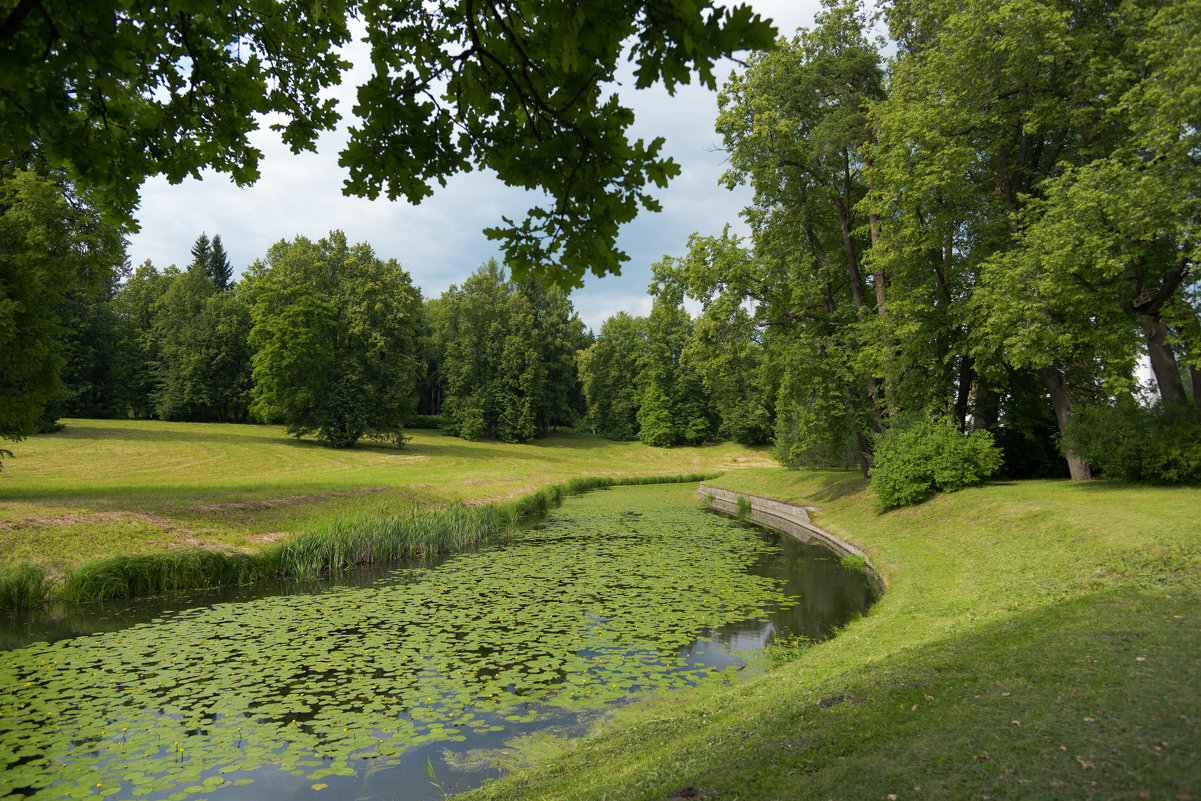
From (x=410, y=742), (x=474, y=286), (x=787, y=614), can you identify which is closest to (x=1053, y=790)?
(x=410, y=742)

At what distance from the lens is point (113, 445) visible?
30.3m

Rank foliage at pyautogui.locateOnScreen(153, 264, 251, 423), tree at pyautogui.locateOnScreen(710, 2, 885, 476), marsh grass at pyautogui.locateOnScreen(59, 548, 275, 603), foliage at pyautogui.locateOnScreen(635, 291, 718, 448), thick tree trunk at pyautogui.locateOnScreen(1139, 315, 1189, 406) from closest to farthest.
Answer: marsh grass at pyautogui.locateOnScreen(59, 548, 275, 603) → thick tree trunk at pyautogui.locateOnScreen(1139, 315, 1189, 406) → tree at pyautogui.locateOnScreen(710, 2, 885, 476) → foliage at pyautogui.locateOnScreen(153, 264, 251, 423) → foliage at pyautogui.locateOnScreen(635, 291, 718, 448)

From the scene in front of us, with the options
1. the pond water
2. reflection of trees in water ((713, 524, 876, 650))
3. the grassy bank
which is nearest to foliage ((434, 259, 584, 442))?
the grassy bank

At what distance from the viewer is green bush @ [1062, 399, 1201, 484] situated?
13188mm

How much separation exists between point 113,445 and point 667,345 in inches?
2051

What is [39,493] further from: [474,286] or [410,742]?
[474,286]

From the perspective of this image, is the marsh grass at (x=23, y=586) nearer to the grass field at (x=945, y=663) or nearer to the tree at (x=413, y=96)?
the grass field at (x=945, y=663)

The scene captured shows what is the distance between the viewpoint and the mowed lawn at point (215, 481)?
13750 mm

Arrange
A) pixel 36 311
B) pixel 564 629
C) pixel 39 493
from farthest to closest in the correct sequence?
1. pixel 39 493
2. pixel 36 311
3. pixel 564 629

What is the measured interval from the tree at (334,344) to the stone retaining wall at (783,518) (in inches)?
945

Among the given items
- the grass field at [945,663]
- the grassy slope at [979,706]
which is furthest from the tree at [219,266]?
the grassy slope at [979,706]

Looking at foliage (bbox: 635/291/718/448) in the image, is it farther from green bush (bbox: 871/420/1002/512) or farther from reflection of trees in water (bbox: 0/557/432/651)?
reflection of trees in water (bbox: 0/557/432/651)

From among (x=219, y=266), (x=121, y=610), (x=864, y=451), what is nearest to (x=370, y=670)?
(x=121, y=610)

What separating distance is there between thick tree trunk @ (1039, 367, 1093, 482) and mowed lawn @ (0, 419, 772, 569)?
20801 millimetres
